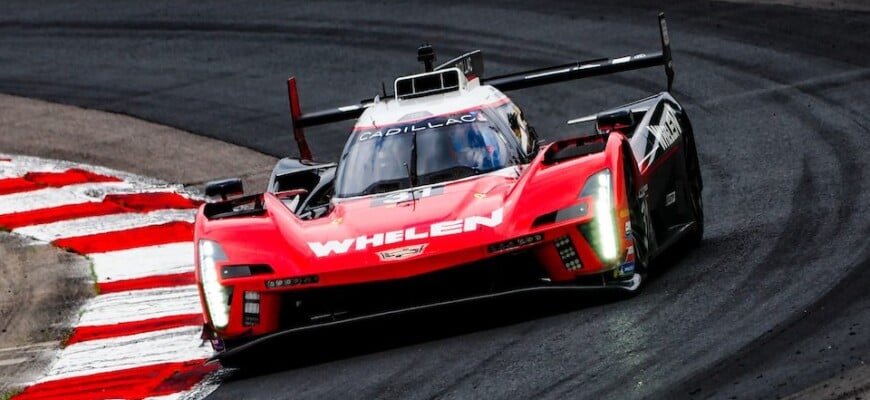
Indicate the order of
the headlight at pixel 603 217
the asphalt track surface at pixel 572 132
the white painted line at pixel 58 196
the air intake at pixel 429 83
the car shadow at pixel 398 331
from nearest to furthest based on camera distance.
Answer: the asphalt track surface at pixel 572 132 → the car shadow at pixel 398 331 → the headlight at pixel 603 217 → the air intake at pixel 429 83 → the white painted line at pixel 58 196

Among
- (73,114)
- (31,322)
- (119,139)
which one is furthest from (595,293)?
(73,114)

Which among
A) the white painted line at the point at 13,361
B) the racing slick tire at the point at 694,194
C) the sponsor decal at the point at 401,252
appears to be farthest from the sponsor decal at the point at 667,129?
the white painted line at the point at 13,361

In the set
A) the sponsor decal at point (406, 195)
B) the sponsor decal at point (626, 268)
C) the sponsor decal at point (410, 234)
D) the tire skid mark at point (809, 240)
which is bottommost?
the tire skid mark at point (809, 240)

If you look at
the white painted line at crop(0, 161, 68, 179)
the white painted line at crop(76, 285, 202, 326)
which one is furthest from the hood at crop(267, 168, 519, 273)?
the white painted line at crop(0, 161, 68, 179)

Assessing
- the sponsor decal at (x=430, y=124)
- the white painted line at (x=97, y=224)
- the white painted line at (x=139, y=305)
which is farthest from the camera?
the white painted line at (x=97, y=224)

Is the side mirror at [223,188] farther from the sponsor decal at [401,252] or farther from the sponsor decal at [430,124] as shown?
the sponsor decal at [401,252]

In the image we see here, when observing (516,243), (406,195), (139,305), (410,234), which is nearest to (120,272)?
(139,305)

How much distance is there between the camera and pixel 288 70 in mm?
18453

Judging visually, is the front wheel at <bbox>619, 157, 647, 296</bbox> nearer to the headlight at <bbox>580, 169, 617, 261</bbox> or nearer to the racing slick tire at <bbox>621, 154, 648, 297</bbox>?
the racing slick tire at <bbox>621, 154, 648, 297</bbox>

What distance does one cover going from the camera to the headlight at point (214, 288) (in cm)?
857

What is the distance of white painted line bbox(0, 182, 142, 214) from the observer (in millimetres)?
13297

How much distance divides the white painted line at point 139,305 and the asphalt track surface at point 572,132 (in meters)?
1.62

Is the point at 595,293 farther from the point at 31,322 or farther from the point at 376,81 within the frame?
the point at 376,81

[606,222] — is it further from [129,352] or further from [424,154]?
[129,352]
